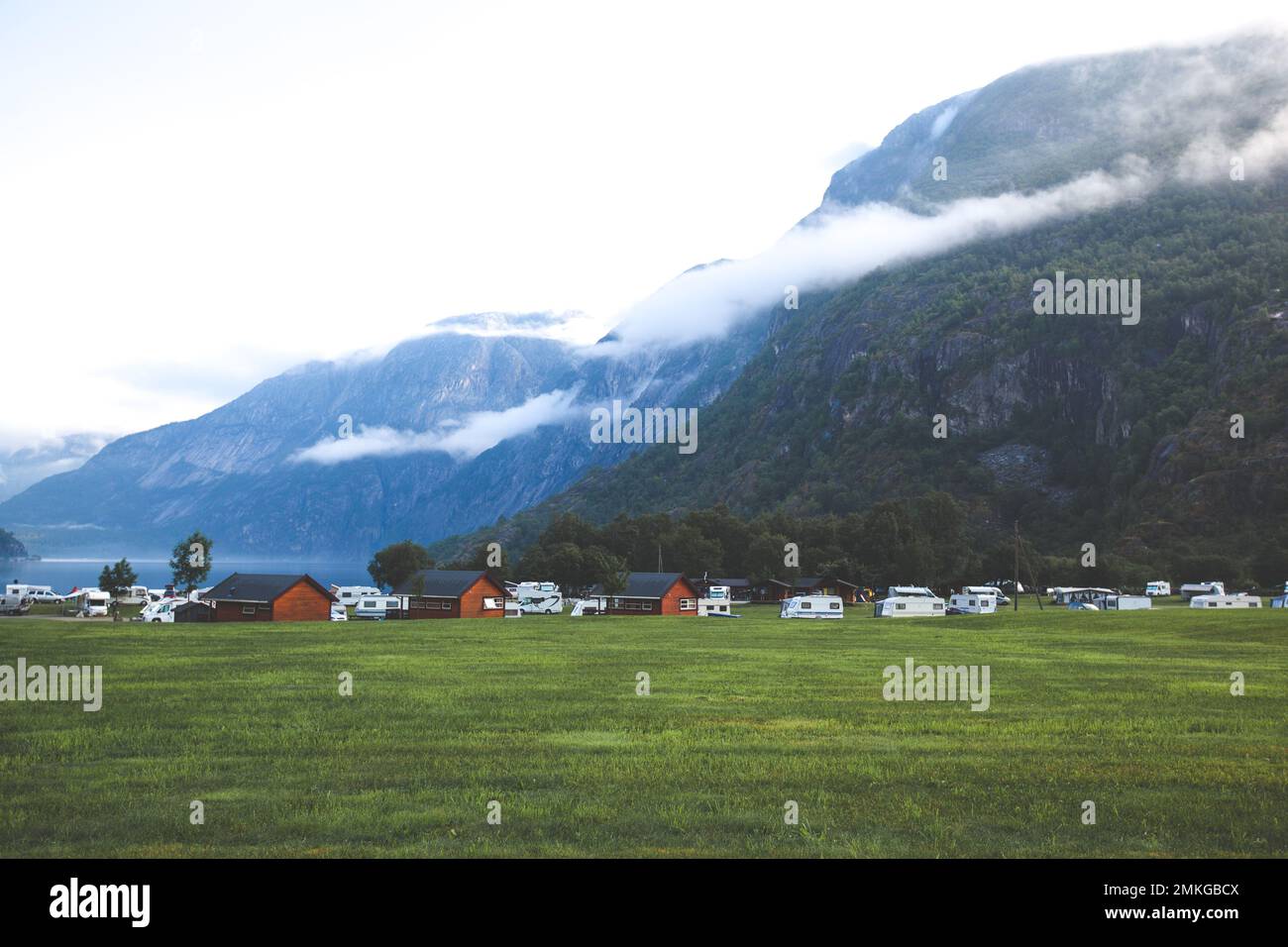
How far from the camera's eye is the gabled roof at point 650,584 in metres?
99.4

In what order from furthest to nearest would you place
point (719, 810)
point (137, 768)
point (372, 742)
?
point (372, 742) < point (137, 768) < point (719, 810)

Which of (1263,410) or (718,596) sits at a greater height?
(1263,410)

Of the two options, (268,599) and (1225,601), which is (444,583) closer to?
(268,599)

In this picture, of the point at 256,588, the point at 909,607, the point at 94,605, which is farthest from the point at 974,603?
the point at 94,605

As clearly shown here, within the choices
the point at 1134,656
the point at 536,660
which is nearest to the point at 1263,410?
the point at 1134,656

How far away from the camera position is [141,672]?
117 feet

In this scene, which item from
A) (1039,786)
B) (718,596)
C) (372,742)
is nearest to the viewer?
(1039,786)

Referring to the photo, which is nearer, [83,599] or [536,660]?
[536,660]

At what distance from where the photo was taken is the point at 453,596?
93.6 m

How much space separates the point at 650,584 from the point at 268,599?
3631 cm

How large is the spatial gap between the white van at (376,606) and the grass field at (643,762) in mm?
56717

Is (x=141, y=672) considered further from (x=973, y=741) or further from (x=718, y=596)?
(x=718, y=596)

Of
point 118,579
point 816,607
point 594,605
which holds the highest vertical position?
point 118,579
